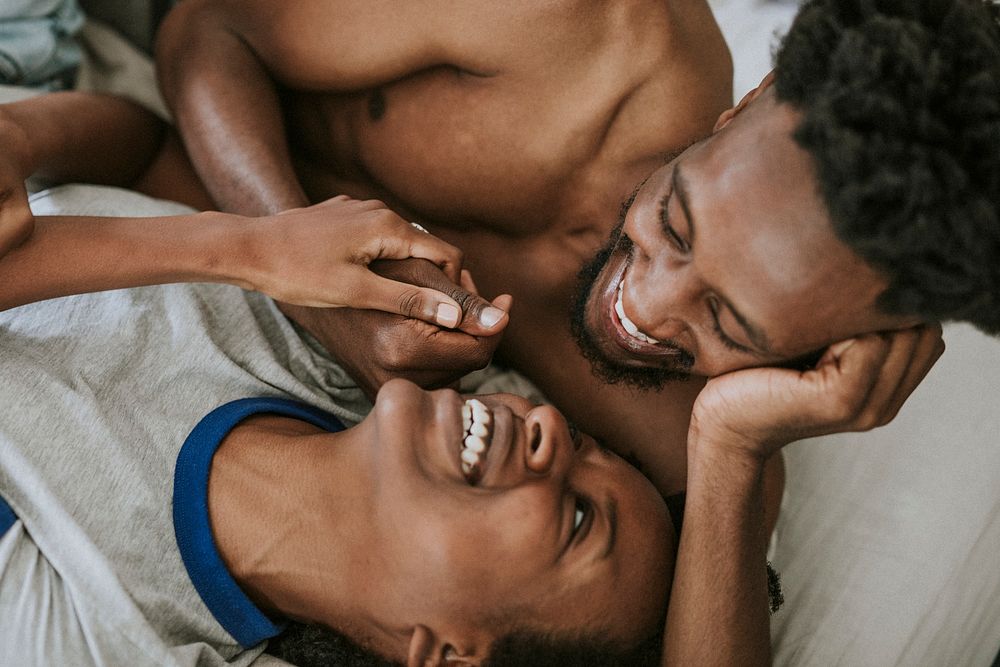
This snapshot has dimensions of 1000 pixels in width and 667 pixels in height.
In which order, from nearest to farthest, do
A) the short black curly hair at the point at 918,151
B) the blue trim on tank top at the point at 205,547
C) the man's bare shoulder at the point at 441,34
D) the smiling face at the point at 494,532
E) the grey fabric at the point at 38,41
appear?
the short black curly hair at the point at 918,151 < the smiling face at the point at 494,532 < the blue trim on tank top at the point at 205,547 < the man's bare shoulder at the point at 441,34 < the grey fabric at the point at 38,41

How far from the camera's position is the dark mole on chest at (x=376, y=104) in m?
1.59

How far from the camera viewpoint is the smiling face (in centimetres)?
107

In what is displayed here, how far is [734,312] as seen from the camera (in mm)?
1126

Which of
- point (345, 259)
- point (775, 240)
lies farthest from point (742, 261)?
point (345, 259)

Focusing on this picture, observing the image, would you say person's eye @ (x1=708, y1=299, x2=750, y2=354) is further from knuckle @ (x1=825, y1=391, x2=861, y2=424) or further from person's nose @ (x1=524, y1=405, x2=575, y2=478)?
person's nose @ (x1=524, y1=405, x2=575, y2=478)

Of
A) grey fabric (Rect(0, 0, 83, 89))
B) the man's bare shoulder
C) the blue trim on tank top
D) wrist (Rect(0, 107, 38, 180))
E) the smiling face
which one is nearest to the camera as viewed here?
the smiling face

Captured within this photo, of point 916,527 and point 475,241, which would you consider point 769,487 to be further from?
point 475,241

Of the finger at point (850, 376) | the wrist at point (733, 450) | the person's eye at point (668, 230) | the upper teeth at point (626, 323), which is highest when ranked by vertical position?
the person's eye at point (668, 230)

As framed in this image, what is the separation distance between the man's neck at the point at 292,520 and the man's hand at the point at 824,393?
53cm

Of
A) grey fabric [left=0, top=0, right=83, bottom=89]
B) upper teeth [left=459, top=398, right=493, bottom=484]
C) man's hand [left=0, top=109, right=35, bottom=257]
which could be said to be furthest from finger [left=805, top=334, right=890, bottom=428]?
grey fabric [left=0, top=0, right=83, bottom=89]

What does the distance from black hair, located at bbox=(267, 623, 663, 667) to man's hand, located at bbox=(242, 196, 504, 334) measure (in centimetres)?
44

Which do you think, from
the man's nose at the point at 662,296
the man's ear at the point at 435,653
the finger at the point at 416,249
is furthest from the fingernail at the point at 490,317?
the man's ear at the point at 435,653

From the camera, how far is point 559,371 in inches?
65.1

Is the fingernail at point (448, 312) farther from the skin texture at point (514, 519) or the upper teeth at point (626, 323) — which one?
the upper teeth at point (626, 323)
